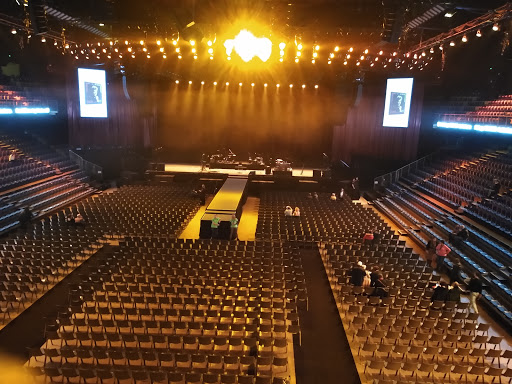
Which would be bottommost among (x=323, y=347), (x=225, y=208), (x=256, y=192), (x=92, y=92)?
(x=256, y=192)

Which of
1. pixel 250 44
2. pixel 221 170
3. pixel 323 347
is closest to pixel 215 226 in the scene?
pixel 250 44

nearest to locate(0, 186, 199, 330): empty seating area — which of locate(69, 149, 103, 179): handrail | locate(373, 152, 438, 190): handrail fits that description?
locate(69, 149, 103, 179): handrail

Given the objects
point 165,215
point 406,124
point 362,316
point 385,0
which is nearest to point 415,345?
point 362,316

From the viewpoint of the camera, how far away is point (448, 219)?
17.5 meters

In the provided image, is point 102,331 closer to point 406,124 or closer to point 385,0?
point 385,0

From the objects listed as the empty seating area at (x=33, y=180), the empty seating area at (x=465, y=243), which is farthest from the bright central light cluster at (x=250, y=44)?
the empty seating area at (x=33, y=180)

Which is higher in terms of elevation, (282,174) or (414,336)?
(282,174)

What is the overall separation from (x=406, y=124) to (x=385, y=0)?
15.6m

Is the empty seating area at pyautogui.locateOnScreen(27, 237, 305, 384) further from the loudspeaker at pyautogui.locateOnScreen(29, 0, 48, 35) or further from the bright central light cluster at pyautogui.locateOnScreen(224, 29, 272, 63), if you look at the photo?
the bright central light cluster at pyautogui.locateOnScreen(224, 29, 272, 63)

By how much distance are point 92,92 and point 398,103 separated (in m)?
21.8

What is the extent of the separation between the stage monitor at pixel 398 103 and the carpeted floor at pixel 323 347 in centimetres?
1832

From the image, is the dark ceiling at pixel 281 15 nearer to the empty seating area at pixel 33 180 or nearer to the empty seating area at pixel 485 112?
the empty seating area at pixel 485 112

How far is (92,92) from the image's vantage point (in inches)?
1074

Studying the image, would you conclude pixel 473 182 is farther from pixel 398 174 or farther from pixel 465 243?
pixel 398 174
